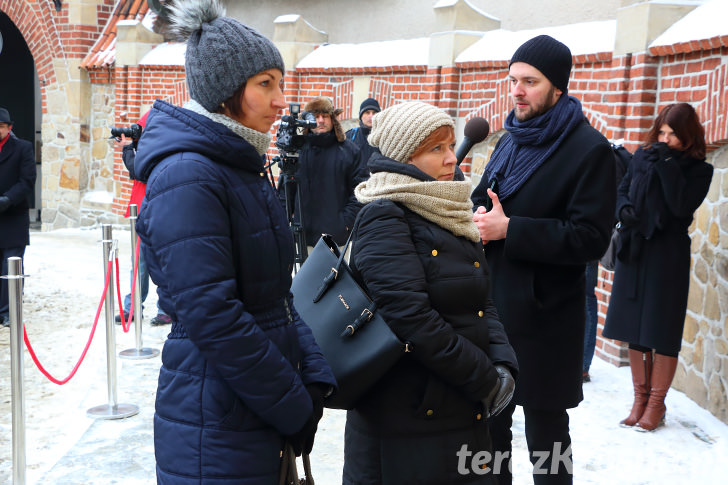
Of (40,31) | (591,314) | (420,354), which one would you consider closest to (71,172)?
(40,31)

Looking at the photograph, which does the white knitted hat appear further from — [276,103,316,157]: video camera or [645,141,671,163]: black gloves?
[276,103,316,157]: video camera

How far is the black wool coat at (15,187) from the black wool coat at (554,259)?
5.18 m

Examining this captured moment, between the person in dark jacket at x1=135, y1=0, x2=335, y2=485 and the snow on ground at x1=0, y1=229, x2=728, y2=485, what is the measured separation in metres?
2.01

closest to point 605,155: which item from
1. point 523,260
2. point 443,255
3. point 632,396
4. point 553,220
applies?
point 553,220

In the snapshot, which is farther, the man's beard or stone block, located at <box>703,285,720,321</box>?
stone block, located at <box>703,285,720,321</box>

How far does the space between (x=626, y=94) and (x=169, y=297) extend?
Result: 4.51m

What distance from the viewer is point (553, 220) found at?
3.05 m

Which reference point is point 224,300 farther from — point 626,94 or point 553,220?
point 626,94

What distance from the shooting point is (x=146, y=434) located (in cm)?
453

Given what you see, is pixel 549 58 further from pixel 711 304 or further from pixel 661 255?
pixel 711 304

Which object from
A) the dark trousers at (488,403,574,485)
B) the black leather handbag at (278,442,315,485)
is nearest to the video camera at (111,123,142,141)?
the dark trousers at (488,403,574,485)

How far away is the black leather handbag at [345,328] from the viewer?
239cm

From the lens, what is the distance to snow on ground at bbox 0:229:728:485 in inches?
158

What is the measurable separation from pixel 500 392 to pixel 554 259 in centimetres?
68
